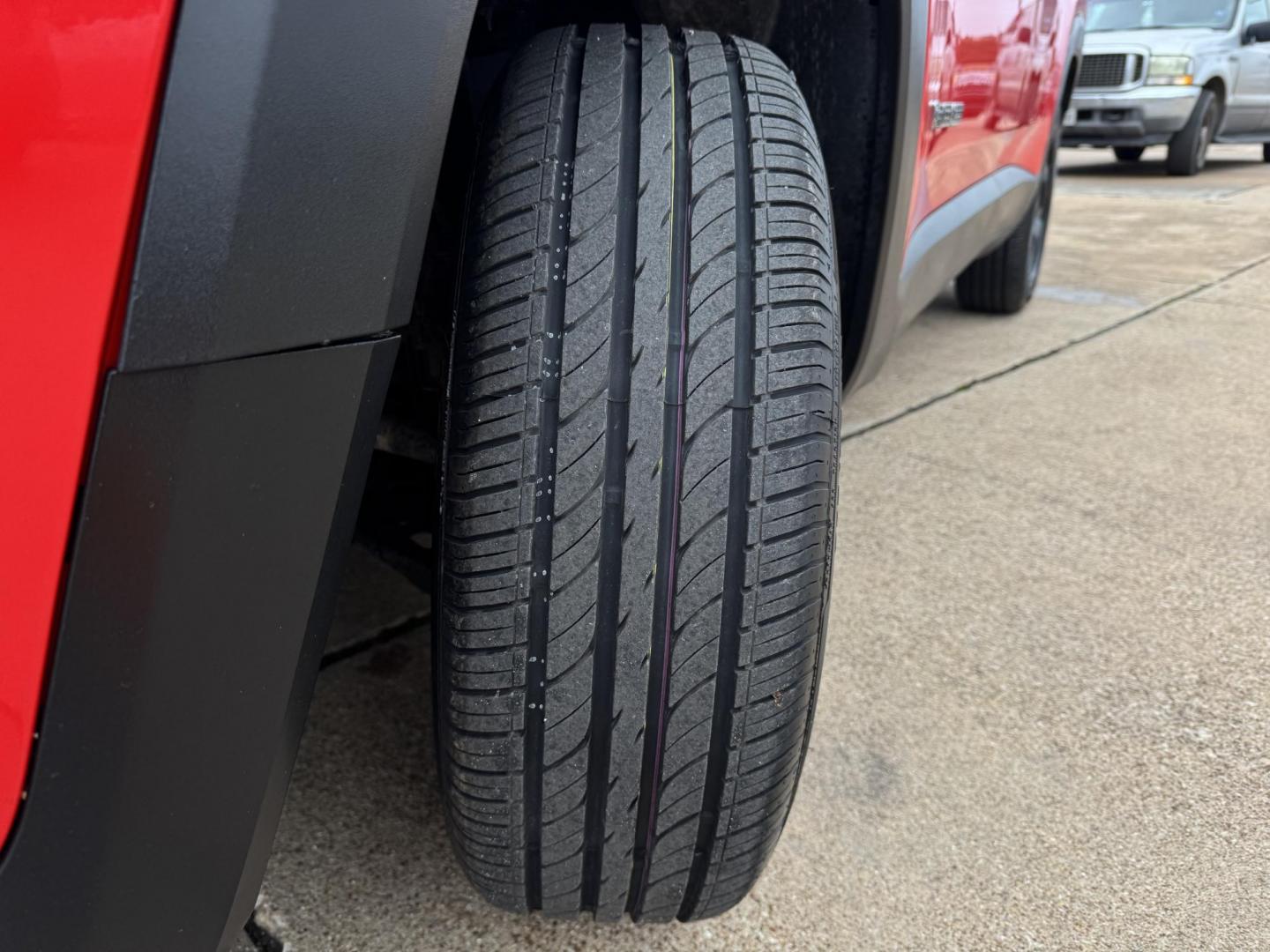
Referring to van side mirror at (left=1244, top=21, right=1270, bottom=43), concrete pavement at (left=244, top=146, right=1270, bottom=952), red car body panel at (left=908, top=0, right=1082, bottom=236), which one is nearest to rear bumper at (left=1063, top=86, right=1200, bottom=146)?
van side mirror at (left=1244, top=21, right=1270, bottom=43)

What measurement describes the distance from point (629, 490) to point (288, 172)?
1.29 feet

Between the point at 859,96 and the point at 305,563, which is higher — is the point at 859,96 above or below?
above

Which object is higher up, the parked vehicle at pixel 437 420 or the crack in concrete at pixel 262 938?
the parked vehicle at pixel 437 420

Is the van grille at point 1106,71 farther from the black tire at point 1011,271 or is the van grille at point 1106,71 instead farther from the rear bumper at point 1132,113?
the black tire at point 1011,271

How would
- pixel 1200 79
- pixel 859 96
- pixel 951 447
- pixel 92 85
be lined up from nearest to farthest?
pixel 92 85, pixel 859 96, pixel 951 447, pixel 1200 79

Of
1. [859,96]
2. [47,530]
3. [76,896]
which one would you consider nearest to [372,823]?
[76,896]

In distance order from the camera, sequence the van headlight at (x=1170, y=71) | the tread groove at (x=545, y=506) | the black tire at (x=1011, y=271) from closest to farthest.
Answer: the tread groove at (x=545, y=506)
the black tire at (x=1011, y=271)
the van headlight at (x=1170, y=71)

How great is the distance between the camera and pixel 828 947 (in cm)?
114

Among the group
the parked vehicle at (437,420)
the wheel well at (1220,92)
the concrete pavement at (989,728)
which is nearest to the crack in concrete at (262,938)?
the concrete pavement at (989,728)

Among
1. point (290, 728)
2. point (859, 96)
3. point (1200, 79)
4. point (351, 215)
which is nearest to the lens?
point (351, 215)

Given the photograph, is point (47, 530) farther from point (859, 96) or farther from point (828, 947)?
point (859, 96)

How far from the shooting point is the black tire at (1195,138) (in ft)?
26.1

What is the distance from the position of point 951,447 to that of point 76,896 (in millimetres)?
2300

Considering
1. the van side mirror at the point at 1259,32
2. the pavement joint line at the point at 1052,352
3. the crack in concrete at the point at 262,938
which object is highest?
the van side mirror at the point at 1259,32
